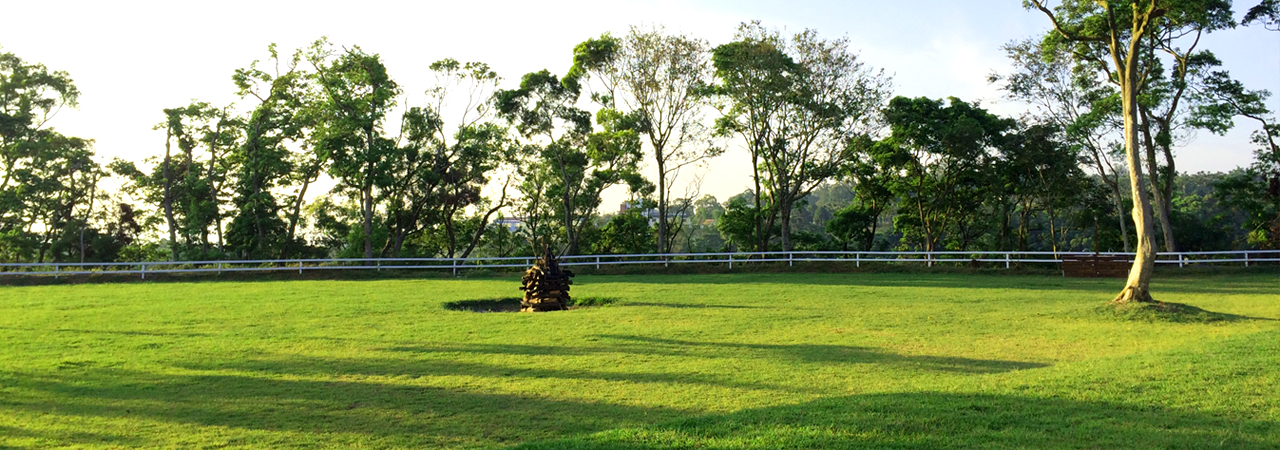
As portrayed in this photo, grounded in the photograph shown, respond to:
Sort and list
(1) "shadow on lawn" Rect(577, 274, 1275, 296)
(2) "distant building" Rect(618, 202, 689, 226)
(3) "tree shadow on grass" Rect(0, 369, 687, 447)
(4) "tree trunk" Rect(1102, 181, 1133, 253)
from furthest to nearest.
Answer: (2) "distant building" Rect(618, 202, 689, 226) → (4) "tree trunk" Rect(1102, 181, 1133, 253) → (1) "shadow on lawn" Rect(577, 274, 1275, 296) → (3) "tree shadow on grass" Rect(0, 369, 687, 447)

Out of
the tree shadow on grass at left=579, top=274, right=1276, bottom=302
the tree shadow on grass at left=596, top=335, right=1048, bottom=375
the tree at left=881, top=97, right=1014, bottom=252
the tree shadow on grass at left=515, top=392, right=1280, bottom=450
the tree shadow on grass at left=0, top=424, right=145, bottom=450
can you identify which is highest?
the tree at left=881, top=97, right=1014, bottom=252

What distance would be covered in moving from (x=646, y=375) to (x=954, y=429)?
12.9 feet

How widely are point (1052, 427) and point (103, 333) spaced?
44.6ft

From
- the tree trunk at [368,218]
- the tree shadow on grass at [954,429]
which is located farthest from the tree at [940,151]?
the tree shadow on grass at [954,429]

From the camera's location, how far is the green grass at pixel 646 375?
6113mm

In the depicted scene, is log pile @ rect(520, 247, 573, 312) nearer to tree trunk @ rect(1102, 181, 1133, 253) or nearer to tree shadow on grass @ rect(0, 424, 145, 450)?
tree shadow on grass @ rect(0, 424, 145, 450)

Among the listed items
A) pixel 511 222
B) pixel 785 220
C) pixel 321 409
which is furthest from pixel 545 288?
pixel 511 222

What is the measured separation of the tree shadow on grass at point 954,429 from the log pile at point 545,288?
11.7 meters

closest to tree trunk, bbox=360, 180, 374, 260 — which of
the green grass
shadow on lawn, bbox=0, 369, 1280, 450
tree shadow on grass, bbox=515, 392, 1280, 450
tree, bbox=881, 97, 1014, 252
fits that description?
the green grass

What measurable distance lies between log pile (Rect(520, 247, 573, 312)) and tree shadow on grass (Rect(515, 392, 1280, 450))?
11.7 m

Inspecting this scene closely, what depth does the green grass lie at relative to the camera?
6113 millimetres

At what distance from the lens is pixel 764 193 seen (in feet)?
120

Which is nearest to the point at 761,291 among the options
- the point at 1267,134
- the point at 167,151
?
the point at 1267,134

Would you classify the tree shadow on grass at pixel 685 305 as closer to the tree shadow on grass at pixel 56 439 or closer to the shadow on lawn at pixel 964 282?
the shadow on lawn at pixel 964 282
